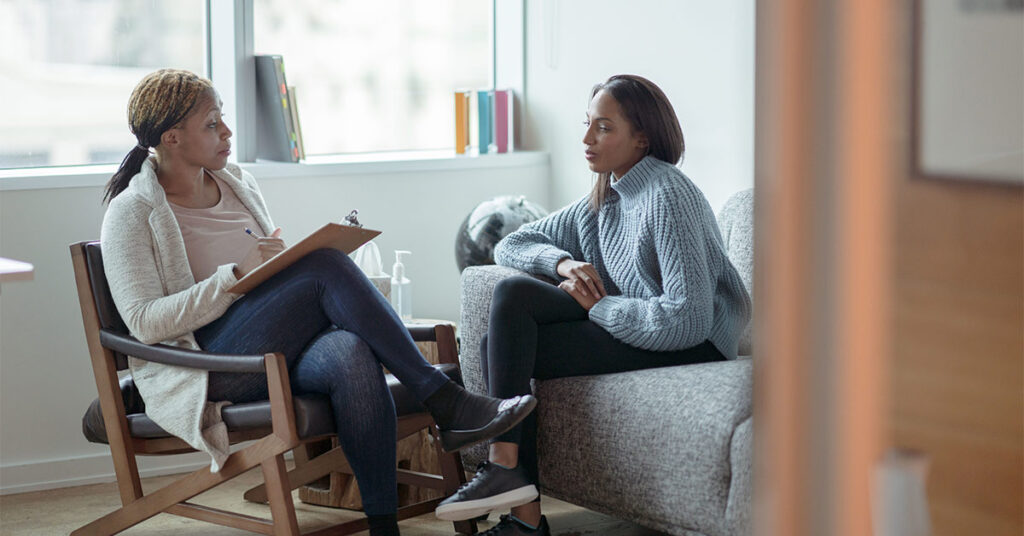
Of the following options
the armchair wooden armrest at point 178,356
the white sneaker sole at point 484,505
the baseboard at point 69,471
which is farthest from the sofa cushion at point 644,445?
the baseboard at point 69,471

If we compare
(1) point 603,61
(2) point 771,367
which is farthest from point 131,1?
(2) point 771,367

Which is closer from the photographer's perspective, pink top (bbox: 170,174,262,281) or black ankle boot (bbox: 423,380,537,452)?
black ankle boot (bbox: 423,380,537,452)

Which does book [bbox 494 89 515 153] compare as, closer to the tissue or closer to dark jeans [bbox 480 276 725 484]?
the tissue

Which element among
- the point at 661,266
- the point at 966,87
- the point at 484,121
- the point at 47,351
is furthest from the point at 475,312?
the point at 966,87

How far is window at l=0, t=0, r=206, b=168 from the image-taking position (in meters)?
2.77

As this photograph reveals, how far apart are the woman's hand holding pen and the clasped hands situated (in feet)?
2.01

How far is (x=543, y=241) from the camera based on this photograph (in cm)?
249

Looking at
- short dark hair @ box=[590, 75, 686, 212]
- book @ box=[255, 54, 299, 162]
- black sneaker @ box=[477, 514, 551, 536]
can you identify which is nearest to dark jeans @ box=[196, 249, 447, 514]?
black sneaker @ box=[477, 514, 551, 536]

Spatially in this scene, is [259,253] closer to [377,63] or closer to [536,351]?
[536,351]

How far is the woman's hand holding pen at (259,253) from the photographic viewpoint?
215cm

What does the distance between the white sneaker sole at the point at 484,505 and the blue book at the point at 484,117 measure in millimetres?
1583

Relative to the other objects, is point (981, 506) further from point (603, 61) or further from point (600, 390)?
point (603, 61)

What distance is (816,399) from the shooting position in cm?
24

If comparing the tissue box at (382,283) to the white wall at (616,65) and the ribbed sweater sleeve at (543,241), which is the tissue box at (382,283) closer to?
the ribbed sweater sleeve at (543,241)
